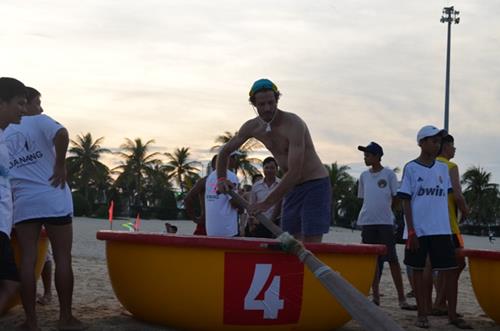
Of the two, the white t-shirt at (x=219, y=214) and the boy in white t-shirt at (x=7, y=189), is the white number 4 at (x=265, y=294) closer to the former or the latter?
the boy in white t-shirt at (x=7, y=189)

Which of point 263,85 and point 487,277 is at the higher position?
point 263,85

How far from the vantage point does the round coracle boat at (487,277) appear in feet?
18.4

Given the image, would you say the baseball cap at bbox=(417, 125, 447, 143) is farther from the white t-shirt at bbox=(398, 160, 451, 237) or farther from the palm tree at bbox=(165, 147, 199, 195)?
the palm tree at bbox=(165, 147, 199, 195)

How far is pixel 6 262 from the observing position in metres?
4.21

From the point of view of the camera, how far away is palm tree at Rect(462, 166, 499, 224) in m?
58.7

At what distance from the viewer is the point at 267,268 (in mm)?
4605

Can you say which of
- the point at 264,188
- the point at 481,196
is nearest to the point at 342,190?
the point at 481,196

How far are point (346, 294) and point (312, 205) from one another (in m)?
1.34

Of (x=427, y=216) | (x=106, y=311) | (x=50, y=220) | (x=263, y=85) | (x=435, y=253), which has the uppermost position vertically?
(x=263, y=85)

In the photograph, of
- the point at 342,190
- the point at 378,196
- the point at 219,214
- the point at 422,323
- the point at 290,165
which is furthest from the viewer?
the point at 342,190

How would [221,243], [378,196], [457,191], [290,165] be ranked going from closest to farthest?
[221,243] → [290,165] → [457,191] → [378,196]

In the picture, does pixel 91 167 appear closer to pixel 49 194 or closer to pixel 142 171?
pixel 142 171

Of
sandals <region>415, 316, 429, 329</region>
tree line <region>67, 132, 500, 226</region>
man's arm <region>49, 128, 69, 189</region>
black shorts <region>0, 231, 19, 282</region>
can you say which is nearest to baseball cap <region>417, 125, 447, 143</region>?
sandals <region>415, 316, 429, 329</region>

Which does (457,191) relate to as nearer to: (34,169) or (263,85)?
(263,85)
